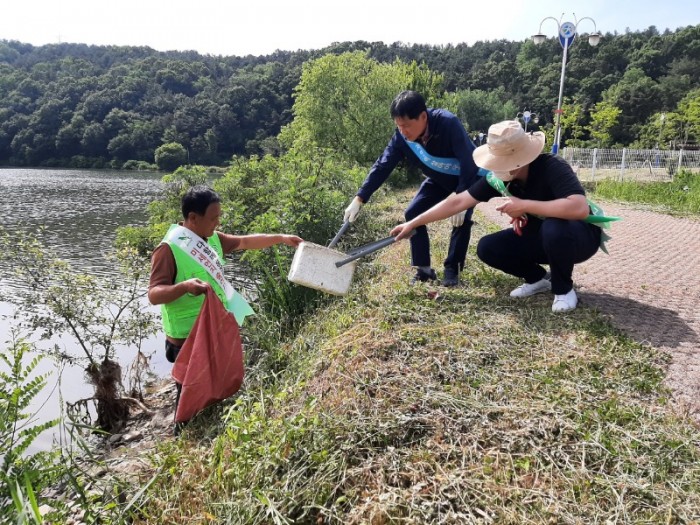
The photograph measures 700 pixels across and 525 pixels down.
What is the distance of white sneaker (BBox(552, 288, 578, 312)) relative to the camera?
3395 mm

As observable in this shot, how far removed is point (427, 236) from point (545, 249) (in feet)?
3.82

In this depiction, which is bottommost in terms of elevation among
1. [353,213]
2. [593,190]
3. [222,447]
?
[593,190]

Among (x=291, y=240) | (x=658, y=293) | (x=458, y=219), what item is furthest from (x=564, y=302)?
(x=291, y=240)

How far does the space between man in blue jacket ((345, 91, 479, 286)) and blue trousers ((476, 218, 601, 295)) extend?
1.17 ft

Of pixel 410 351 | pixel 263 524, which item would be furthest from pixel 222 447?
pixel 410 351

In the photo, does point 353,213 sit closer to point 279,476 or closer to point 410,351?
point 410,351

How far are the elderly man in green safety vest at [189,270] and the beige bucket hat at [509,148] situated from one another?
178 cm

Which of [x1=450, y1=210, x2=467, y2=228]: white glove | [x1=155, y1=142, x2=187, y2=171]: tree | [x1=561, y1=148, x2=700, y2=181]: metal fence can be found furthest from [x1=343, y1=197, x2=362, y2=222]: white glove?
[x1=155, y1=142, x2=187, y2=171]: tree

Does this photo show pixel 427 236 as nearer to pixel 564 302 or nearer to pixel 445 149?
pixel 445 149

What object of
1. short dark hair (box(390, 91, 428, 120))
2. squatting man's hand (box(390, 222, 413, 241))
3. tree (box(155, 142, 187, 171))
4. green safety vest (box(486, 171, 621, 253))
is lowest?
tree (box(155, 142, 187, 171))

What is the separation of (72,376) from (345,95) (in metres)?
19.6

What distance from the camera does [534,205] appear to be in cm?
318

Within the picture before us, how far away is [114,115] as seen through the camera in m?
78.6

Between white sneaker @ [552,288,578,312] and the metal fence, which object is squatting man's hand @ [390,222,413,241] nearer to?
white sneaker @ [552,288,578,312]
